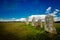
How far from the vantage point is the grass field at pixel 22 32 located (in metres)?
2.03

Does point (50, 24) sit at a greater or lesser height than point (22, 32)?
greater

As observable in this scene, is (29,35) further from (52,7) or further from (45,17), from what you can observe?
(52,7)

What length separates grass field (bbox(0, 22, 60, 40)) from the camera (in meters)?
2.03

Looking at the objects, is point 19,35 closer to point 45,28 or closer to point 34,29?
point 34,29

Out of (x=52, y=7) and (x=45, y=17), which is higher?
(x=52, y=7)

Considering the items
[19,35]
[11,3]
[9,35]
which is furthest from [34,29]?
[11,3]

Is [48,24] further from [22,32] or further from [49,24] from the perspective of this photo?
[22,32]

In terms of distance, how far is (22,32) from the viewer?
2.06 meters

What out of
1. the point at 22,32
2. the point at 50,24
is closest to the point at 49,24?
the point at 50,24

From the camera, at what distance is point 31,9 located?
2111mm

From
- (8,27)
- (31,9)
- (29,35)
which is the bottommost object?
(29,35)

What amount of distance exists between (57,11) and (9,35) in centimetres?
88

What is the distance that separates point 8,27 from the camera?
208 cm

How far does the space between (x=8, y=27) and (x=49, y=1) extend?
2.65 feet
